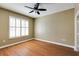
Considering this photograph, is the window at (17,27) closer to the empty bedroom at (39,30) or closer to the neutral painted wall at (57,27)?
the empty bedroom at (39,30)

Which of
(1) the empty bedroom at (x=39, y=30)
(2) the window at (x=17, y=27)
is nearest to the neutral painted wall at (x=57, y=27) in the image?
(1) the empty bedroom at (x=39, y=30)

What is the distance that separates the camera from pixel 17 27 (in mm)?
1129

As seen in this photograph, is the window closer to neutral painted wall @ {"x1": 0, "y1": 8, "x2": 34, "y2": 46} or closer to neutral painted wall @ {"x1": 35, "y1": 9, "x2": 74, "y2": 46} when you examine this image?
neutral painted wall @ {"x1": 0, "y1": 8, "x2": 34, "y2": 46}

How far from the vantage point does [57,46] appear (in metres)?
1.34

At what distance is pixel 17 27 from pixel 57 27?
27.1 inches

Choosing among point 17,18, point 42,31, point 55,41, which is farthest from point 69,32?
point 17,18

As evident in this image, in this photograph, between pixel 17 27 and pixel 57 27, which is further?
pixel 57 27

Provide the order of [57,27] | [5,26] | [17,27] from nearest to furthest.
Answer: [5,26] → [17,27] → [57,27]

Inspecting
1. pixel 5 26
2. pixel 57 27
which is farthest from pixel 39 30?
pixel 5 26

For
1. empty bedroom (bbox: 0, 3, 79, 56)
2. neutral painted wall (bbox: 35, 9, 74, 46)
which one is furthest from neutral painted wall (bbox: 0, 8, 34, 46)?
neutral painted wall (bbox: 35, 9, 74, 46)

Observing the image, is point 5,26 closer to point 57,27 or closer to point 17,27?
point 17,27

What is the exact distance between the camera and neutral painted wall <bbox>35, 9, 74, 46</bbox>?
1.16 meters

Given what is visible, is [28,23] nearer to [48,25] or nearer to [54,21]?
[48,25]

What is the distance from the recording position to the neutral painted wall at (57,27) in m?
1.16
